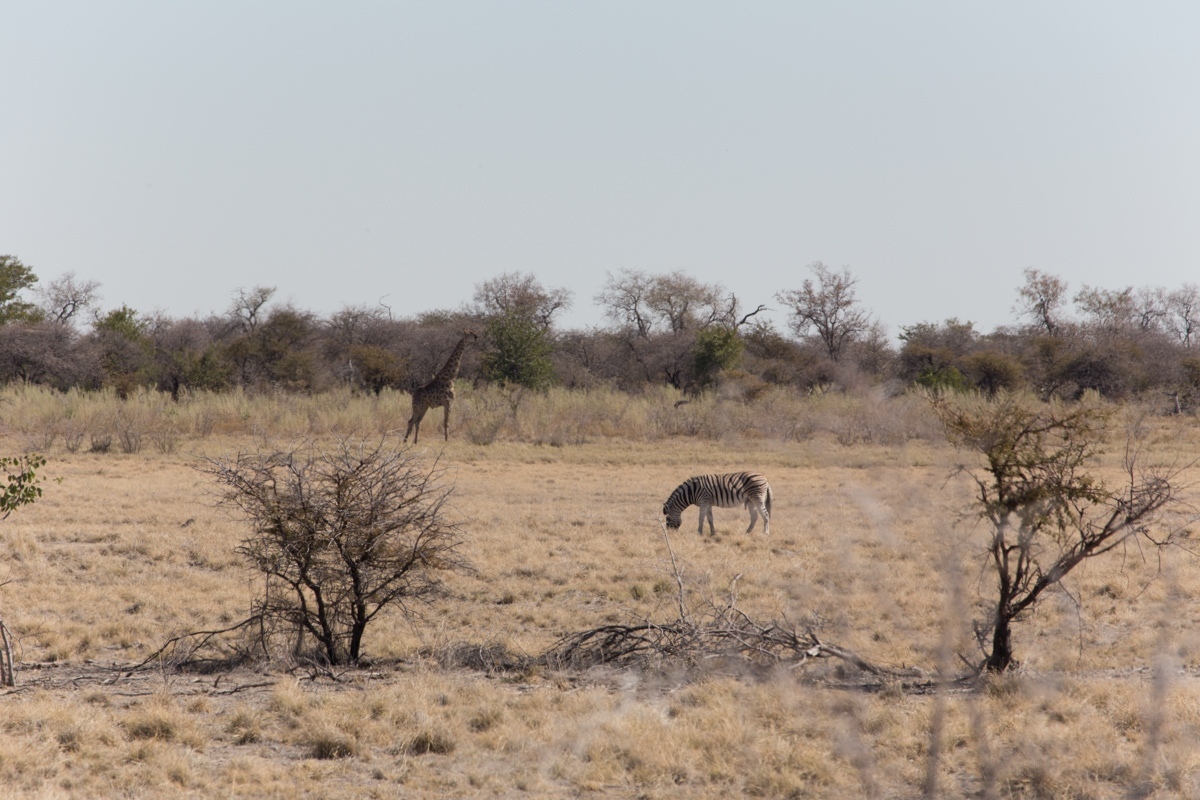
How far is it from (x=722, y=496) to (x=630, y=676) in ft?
21.6

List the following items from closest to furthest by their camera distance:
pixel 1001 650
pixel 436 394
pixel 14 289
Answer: pixel 1001 650 → pixel 436 394 → pixel 14 289

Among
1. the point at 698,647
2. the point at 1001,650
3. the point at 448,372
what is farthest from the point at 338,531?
the point at 448,372

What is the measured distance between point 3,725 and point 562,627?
4.36 meters

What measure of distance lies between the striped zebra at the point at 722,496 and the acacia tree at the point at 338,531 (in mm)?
6074

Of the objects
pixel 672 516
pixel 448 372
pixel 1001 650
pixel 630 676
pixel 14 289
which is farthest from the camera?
pixel 14 289

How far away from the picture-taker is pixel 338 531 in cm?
740

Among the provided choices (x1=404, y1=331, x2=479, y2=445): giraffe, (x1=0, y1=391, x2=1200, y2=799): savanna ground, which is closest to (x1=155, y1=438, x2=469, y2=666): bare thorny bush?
(x1=0, y1=391, x2=1200, y2=799): savanna ground

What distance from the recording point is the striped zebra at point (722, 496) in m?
13.4

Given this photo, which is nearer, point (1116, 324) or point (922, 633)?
point (922, 633)

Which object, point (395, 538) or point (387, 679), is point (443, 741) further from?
point (395, 538)

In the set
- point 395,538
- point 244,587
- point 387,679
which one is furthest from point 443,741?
point 244,587

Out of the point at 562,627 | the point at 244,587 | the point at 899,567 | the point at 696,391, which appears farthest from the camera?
the point at 696,391

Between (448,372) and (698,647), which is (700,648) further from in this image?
(448,372)

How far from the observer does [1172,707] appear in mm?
6117
